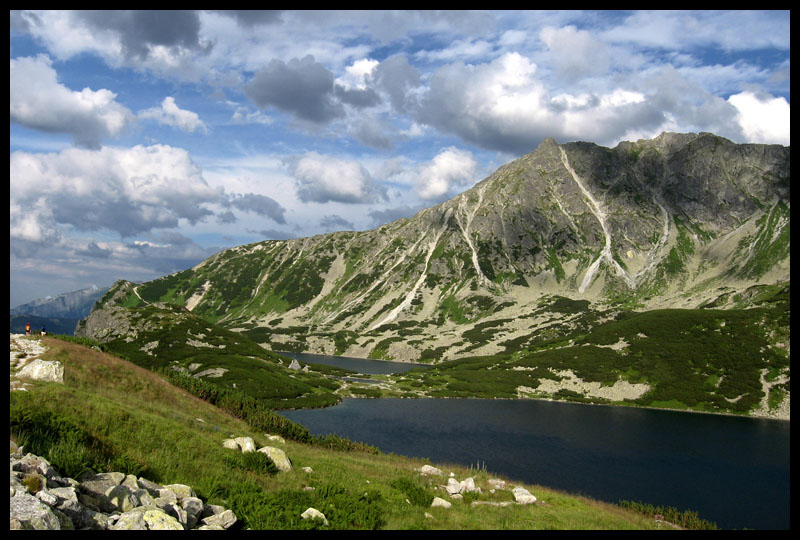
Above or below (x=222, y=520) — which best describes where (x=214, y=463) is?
below

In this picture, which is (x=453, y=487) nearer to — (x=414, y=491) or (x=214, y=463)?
(x=414, y=491)

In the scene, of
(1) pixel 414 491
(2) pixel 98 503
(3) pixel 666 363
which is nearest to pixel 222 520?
(2) pixel 98 503

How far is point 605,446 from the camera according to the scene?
82.4m

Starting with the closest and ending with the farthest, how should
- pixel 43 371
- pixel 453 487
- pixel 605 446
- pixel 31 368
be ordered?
pixel 31 368 → pixel 43 371 → pixel 453 487 → pixel 605 446

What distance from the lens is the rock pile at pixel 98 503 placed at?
30.6 feet

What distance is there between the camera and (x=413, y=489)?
24609mm

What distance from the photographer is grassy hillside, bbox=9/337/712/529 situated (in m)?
16.1

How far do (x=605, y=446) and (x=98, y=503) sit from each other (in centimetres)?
8840

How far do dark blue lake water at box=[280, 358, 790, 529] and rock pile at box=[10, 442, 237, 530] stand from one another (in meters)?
56.6

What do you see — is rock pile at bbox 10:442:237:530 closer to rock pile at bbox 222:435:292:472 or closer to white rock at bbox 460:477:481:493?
rock pile at bbox 222:435:292:472

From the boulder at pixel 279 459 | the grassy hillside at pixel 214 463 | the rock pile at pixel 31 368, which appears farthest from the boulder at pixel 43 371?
the boulder at pixel 279 459

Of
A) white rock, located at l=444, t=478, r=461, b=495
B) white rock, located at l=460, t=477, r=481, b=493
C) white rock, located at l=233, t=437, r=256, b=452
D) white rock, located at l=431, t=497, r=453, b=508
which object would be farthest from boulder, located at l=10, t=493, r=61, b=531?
white rock, located at l=460, t=477, r=481, b=493
